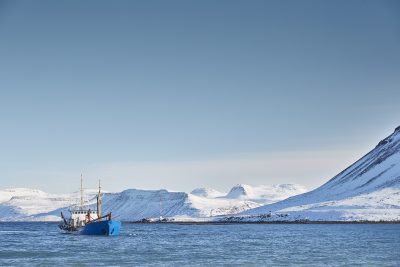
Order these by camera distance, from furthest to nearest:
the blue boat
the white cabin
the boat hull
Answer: the white cabin → the blue boat → the boat hull

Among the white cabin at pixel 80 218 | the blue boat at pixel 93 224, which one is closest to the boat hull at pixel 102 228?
the blue boat at pixel 93 224

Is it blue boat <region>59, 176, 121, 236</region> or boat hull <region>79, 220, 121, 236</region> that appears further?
blue boat <region>59, 176, 121, 236</region>

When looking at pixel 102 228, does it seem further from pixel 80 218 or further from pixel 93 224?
pixel 80 218

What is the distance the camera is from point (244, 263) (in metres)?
71.4

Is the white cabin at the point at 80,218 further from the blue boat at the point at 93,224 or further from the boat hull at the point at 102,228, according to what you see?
the boat hull at the point at 102,228

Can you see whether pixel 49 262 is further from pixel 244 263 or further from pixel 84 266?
pixel 244 263

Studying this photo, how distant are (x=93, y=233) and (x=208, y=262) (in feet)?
248

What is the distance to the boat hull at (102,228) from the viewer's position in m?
140

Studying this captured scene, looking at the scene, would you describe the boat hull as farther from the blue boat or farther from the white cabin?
the white cabin

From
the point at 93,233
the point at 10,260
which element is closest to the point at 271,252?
the point at 10,260

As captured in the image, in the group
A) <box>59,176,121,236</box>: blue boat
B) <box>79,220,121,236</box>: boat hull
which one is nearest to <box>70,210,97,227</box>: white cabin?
<box>59,176,121,236</box>: blue boat

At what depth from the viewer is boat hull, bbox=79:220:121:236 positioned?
460 ft

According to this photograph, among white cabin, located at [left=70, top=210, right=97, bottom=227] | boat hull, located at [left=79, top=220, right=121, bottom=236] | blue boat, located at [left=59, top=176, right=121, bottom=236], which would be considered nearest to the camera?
boat hull, located at [left=79, top=220, right=121, bottom=236]

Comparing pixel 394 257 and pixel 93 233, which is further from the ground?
pixel 93 233
